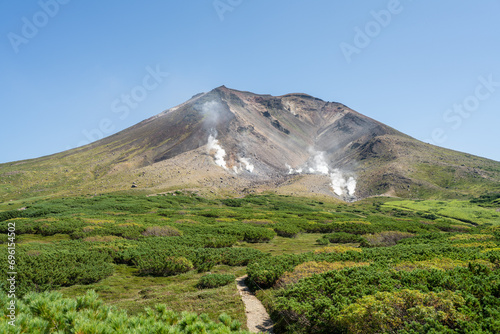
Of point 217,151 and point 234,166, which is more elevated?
point 217,151

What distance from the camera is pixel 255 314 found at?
12.1 meters

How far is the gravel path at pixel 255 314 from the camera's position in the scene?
35.5ft

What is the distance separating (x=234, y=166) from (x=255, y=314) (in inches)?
4306

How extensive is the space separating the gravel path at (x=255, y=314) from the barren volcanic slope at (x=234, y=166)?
72875 mm

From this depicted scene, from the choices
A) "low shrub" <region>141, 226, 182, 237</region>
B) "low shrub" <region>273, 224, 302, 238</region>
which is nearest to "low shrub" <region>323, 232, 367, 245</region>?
"low shrub" <region>273, 224, 302, 238</region>

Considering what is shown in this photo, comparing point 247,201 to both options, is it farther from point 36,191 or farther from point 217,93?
point 217,93

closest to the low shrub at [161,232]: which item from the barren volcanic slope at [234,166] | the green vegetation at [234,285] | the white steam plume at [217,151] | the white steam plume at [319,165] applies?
the green vegetation at [234,285]

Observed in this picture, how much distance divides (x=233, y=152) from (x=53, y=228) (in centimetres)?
10246

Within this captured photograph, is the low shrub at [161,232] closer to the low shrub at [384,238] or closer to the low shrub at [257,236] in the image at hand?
the low shrub at [257,236]

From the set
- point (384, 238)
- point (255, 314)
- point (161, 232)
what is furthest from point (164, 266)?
point (384, 238)

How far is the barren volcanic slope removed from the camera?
100750 mm

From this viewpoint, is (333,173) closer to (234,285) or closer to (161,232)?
(161,232)

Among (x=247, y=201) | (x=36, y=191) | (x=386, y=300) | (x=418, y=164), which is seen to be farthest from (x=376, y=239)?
(x=418, y=164)

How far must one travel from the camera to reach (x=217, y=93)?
191 meters
